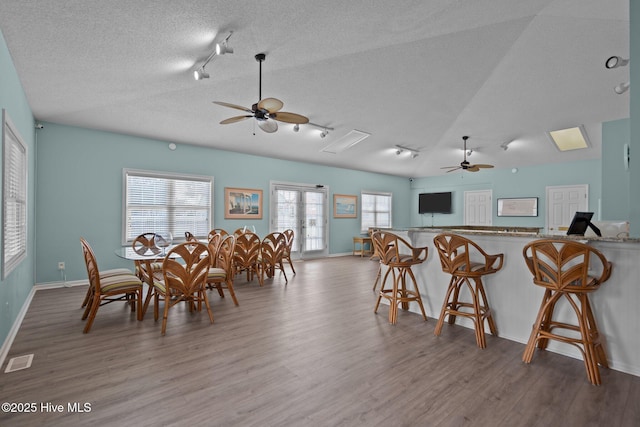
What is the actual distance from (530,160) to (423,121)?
410 cm

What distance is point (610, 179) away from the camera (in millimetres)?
5016

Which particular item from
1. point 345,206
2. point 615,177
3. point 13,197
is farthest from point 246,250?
point 615,177

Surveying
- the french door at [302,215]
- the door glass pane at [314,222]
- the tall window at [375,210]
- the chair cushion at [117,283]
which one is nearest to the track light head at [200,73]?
the chair cushion at [117,283]

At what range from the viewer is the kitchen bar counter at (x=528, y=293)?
2330mm

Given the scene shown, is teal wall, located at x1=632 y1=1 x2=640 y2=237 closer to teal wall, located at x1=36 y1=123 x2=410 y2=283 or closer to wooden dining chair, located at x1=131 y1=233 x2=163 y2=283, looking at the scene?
wooden dining chair, located at x1=131 y1=233 x2=163 y2=283

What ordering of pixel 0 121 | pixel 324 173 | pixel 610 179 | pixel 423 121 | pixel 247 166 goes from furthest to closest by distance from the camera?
pixel 324 173 → pixel 247 166 → pixel 423 121 → pixel 610 179 → pixel 0 121

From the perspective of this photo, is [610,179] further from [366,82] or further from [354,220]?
[354,220]

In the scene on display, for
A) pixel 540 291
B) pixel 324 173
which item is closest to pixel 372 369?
pixel 540 291

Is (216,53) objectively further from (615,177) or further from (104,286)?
(615,177)

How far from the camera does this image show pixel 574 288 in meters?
2.25

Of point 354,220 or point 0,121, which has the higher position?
point 0,121

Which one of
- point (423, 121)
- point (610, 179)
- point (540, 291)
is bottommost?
point (540, 291)

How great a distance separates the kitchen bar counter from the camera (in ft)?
7.64

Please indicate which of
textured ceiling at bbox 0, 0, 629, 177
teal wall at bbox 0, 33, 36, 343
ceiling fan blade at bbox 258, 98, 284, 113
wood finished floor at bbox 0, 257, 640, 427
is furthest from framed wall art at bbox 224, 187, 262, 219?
ceiling fan blade at bbox 258, 98, 284, 113
